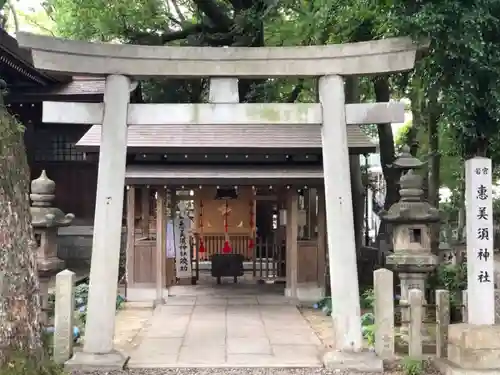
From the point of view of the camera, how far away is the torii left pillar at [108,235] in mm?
7328

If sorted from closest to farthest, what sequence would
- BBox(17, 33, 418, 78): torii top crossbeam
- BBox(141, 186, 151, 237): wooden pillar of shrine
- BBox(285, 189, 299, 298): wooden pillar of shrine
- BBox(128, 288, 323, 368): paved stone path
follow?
BBox(17, 33, 418, 78): torii top crossbeam → BBox(128, 288, 323, 368): paved stone path → BBox(285, 189, 299, 298): wooden pillar of shrine → BBox(141, 186, 151, 237): wooden pillar of shrine

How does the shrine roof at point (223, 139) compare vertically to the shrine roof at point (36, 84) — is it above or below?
below

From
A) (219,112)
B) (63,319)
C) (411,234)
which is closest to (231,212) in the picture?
(411,234)

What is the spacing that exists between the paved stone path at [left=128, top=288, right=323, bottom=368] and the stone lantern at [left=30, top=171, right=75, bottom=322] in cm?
186

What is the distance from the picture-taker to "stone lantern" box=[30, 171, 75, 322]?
9.35 meters

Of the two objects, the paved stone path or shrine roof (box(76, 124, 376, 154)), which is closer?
the paved stone path

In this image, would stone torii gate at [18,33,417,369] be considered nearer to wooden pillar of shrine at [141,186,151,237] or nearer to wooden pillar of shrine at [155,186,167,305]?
wooden pillar of shrine at [155,186,167,305]

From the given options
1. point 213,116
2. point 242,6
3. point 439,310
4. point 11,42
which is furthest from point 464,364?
point 242,6

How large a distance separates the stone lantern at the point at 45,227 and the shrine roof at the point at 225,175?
87.8 inches

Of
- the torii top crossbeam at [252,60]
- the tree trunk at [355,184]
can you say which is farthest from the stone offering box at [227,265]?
the torii top crossbeam at [252,60]

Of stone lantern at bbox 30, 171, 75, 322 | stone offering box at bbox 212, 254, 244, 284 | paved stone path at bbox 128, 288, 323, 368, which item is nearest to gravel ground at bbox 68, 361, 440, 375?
paved stone path at bbox 128, 288, 323, 368

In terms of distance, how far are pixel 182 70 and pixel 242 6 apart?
849cm

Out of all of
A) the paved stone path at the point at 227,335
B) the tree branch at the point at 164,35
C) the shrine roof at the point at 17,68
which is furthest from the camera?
the tree branch at the point at 164,35

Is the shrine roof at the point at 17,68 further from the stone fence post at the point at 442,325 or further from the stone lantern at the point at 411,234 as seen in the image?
the stone fence post at the point at 442,325
